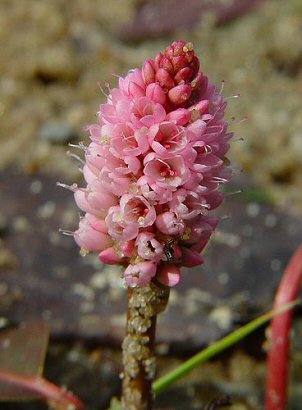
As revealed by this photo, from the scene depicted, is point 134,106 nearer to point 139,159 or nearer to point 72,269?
point 139,159

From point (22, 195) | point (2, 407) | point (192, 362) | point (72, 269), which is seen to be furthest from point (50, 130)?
point (192, 362)

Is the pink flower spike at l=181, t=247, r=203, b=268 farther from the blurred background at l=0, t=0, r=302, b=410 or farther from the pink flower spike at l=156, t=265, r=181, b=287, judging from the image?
the blurred background at l=0, t=0, r=302, b=410

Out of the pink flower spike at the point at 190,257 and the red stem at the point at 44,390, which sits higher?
the pink flower spike at the point at 190,257

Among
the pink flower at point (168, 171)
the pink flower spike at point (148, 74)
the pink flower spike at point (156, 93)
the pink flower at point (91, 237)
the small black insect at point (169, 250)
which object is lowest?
the pink flower at point (91, 237)

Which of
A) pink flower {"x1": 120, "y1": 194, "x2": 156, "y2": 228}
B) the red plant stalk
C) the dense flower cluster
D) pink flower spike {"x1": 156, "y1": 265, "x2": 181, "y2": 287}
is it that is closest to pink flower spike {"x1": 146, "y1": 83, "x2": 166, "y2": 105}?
the dense flower cluster

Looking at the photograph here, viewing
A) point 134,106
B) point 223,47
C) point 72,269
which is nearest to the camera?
point 134,106

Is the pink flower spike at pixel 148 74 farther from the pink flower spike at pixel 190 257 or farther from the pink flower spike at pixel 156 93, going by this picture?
the pink flower spike at pixel 190 257

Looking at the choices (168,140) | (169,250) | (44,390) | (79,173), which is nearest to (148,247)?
(169,250)

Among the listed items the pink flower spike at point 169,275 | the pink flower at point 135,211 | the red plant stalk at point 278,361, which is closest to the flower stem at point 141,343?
the pink flower spike at point 169,275
